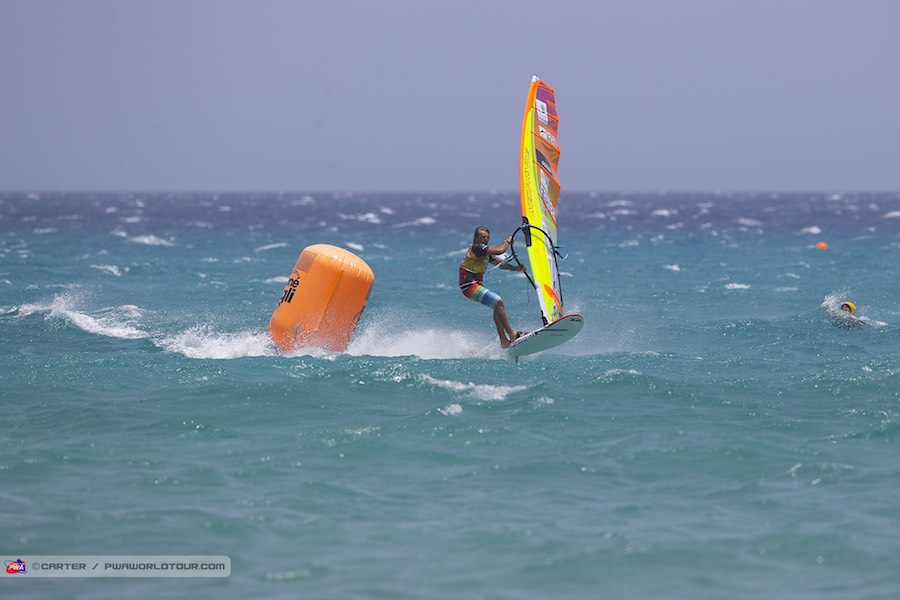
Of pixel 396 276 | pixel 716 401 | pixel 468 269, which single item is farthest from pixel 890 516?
Answer: pixel 396 276

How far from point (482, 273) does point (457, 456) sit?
16.6 ft

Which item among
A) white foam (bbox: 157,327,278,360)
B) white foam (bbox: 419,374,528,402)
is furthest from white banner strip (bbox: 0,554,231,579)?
white foam (bbox: 157,327,278,360)

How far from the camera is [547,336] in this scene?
55.7 feet

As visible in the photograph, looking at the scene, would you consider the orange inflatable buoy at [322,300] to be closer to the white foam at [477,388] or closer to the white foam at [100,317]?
the white foam at [477,388]

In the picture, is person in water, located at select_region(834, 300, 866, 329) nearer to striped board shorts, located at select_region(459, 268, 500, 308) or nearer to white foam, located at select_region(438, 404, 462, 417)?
striped board shorts, located at select_region(459, 268, 500, 308)

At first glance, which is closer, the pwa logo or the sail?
the pwa logo

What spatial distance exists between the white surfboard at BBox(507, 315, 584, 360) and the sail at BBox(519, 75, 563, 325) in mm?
198

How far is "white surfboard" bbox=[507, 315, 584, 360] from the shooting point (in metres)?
16.6

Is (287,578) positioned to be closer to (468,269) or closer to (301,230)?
(468,269)

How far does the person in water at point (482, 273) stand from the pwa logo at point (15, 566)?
8.58 metres

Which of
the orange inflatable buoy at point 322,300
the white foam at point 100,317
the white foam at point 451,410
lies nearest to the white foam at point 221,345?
the orange inflatable buoy at point 322,300

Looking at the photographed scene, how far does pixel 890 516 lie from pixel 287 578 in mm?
5422

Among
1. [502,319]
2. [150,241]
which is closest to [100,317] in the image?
[502,319]

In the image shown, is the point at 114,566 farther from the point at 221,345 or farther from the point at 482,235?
the point at 221,345
